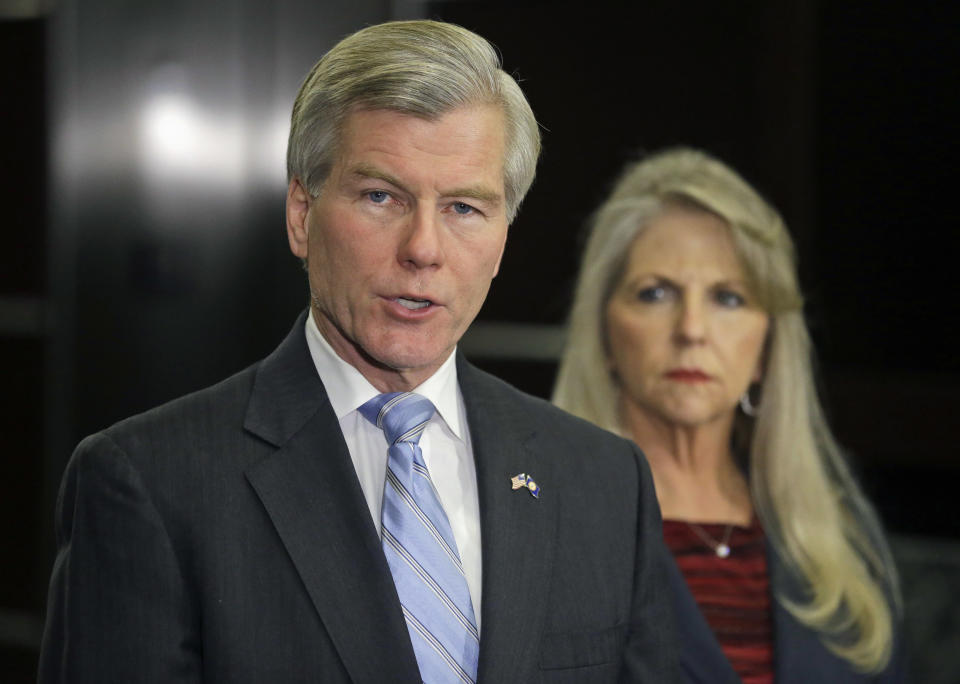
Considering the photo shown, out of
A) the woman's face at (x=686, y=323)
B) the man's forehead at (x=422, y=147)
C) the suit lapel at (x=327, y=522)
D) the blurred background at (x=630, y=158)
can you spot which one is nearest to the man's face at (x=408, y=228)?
the man's forehead at (x=422, y=147)

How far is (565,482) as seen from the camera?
1.65m

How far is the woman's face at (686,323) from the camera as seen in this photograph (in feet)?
7.64

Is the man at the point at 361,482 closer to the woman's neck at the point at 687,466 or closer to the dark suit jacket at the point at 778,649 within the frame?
the dark suit jacket at the point at 778,649

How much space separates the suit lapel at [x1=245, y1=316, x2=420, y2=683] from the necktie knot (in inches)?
2.1

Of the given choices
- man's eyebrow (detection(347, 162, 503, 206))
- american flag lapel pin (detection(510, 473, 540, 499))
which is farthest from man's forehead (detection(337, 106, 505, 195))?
american flag lapel pin (detection(510, 473, 540, 499))

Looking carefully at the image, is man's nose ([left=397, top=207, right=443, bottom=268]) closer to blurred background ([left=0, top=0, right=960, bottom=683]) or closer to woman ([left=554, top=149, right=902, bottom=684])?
woman ([left=554, top=149, right=902, bottom=684])

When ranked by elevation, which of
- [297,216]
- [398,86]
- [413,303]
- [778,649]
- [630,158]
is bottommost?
[778,649]

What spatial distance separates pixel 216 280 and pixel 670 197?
130 centimetres

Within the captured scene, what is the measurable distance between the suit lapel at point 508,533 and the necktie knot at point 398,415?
0.11 meters

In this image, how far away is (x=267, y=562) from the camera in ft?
4.68

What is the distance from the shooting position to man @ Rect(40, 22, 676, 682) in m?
1.40

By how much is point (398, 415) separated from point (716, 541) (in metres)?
1.03

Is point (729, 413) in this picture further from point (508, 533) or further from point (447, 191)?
point (447, 191)

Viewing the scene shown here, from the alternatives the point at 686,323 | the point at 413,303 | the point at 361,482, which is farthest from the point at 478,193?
the point at 686,323
